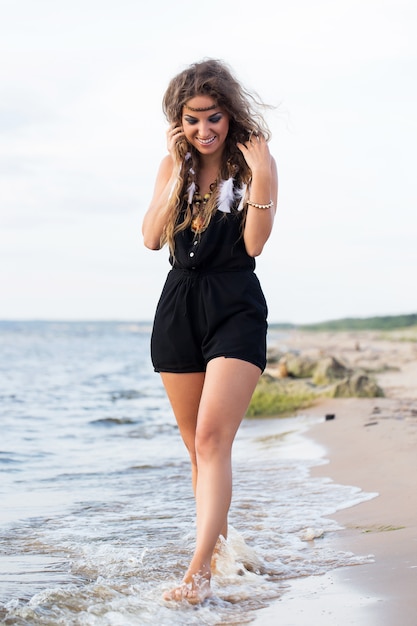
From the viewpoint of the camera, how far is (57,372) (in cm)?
2316

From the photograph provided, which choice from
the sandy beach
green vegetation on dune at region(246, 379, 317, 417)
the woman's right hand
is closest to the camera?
the sandy beach

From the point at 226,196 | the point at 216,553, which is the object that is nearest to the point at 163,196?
Result: the point at 226,196

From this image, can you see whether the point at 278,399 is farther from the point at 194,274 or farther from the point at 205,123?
the point at 205,123

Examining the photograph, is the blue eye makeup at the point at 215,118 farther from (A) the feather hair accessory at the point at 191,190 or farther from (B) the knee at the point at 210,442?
(B) the knee at the point at 210,442

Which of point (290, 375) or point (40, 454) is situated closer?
point (40, 454)

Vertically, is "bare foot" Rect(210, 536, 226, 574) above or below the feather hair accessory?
below

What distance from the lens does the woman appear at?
3641mm

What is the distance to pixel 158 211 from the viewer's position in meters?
3.90

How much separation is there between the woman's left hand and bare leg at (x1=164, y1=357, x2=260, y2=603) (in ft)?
2.85

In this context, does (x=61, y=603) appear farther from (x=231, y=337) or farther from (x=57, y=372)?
(x=57, y=372)

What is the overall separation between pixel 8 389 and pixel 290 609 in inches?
563

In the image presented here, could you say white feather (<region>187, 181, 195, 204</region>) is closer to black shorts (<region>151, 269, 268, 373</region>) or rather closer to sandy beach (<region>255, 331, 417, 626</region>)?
black shorts (<region>151, 269, 268, 373</region>)

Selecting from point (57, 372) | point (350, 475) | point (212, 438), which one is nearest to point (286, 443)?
point (350, 475)

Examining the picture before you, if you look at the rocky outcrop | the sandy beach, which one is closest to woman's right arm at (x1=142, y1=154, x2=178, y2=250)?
the sandy beach
